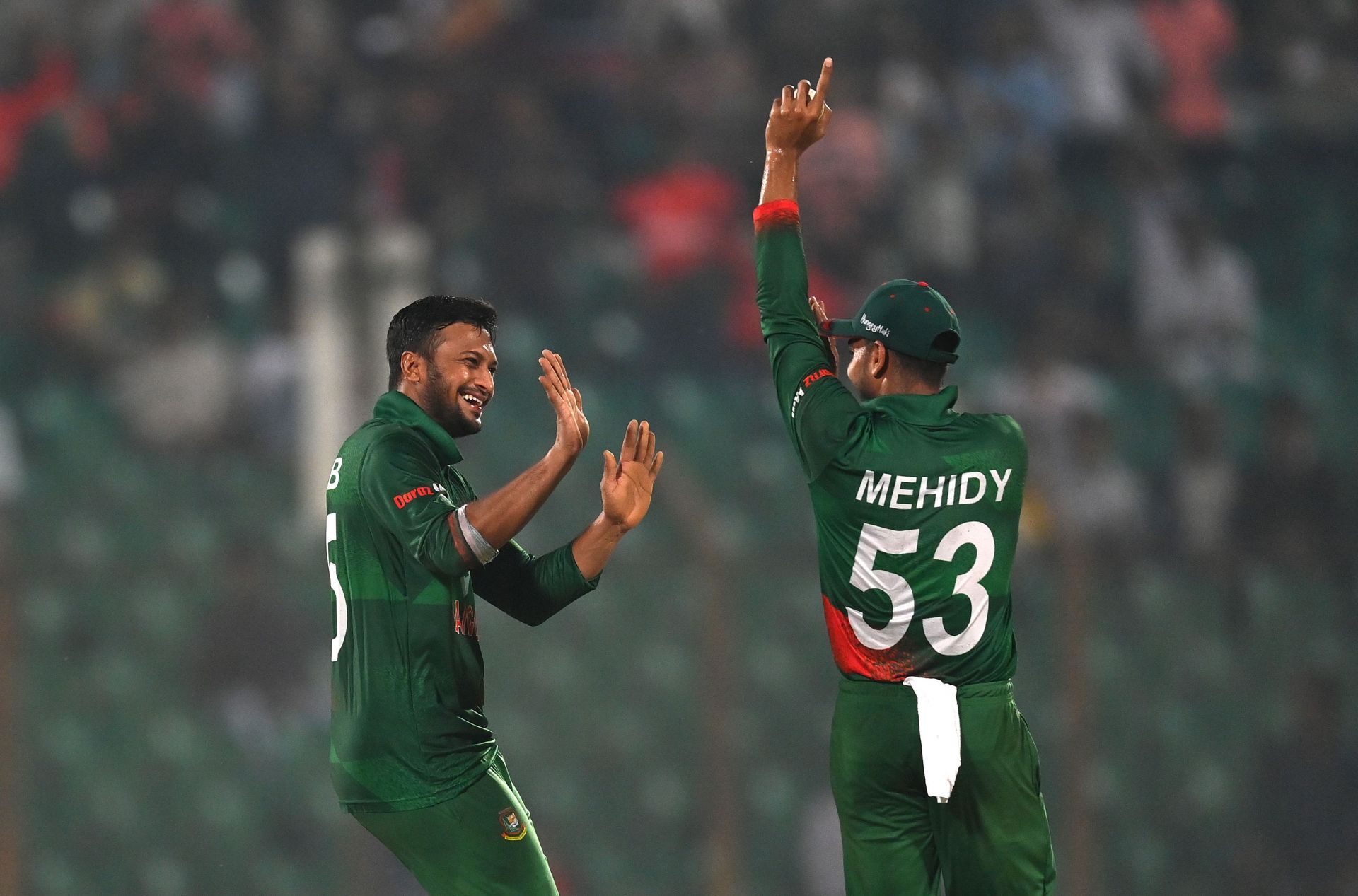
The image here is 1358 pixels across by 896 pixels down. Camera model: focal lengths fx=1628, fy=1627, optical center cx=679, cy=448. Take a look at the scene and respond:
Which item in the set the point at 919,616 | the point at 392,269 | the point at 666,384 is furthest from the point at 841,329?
the point at 392,269

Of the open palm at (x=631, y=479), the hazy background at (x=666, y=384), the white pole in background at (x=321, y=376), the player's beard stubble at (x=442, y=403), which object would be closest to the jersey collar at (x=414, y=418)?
the player's beard stubble at (x=442, y=403)

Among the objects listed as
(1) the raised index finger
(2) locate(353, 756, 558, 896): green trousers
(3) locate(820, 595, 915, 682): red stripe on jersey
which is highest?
(1) the raised index finger

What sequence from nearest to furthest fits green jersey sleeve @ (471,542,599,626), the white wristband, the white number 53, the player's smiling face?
the white wristband → the white number 53 → the player's smiling face → green jersey sleeve @ (471,542,599,626)

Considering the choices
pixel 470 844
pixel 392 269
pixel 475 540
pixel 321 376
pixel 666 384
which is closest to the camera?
pixel 475 540

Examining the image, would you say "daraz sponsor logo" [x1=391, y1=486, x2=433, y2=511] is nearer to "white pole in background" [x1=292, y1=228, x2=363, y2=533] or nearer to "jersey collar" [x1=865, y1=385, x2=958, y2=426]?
"jersey collar" [x1=865, y1=385, x2=958, y2=426]

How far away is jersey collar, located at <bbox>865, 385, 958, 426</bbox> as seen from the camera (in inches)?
136

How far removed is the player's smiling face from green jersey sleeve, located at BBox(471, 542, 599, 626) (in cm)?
34

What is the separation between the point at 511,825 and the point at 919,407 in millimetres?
1219

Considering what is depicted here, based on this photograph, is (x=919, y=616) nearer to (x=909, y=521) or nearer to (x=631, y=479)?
(x=909, y=521)

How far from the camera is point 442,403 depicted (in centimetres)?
350

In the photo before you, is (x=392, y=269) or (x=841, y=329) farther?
(x=392, y=269)

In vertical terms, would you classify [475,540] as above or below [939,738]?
above

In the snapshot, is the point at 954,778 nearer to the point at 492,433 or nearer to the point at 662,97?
the point at 492,433

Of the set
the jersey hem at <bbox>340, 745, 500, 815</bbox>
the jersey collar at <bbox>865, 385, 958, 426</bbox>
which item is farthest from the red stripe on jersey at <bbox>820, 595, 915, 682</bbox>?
the jersey hem at <bbox>340, 745, 500, 815</bbox>
